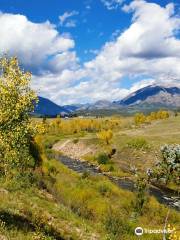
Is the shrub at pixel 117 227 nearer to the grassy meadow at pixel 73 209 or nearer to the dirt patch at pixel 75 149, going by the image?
the grassy meadow at pixel 73 209

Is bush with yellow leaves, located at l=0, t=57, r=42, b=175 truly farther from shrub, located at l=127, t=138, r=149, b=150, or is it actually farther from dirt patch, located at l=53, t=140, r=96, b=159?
dirt patch, located at l=53, t=140, r=96, b=159

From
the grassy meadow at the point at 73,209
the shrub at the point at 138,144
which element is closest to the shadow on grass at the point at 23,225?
the grassy meadow at the point at 73,209

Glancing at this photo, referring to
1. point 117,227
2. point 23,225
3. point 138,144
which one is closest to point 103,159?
point 138,144

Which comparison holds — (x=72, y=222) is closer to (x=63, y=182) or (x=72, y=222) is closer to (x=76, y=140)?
(x=63, y=182)

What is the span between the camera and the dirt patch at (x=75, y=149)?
15655cm

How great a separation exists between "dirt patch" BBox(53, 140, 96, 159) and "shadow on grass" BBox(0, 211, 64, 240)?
121 m

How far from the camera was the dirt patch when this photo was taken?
514 ft

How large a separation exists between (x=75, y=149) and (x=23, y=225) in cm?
13939

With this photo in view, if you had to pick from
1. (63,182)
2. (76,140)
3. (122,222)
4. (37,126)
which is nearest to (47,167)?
(63,182)

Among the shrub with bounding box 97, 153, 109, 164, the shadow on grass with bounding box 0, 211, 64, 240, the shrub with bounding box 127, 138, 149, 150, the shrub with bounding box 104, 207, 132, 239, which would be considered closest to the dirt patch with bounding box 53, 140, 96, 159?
the shrub with bounding box 127, 138, 149, 150

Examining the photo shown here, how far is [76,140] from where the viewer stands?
570 ft

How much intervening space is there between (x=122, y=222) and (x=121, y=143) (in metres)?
123

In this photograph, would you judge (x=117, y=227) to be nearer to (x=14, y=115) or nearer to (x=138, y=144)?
(x=14, y=115)

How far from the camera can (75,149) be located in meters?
166
